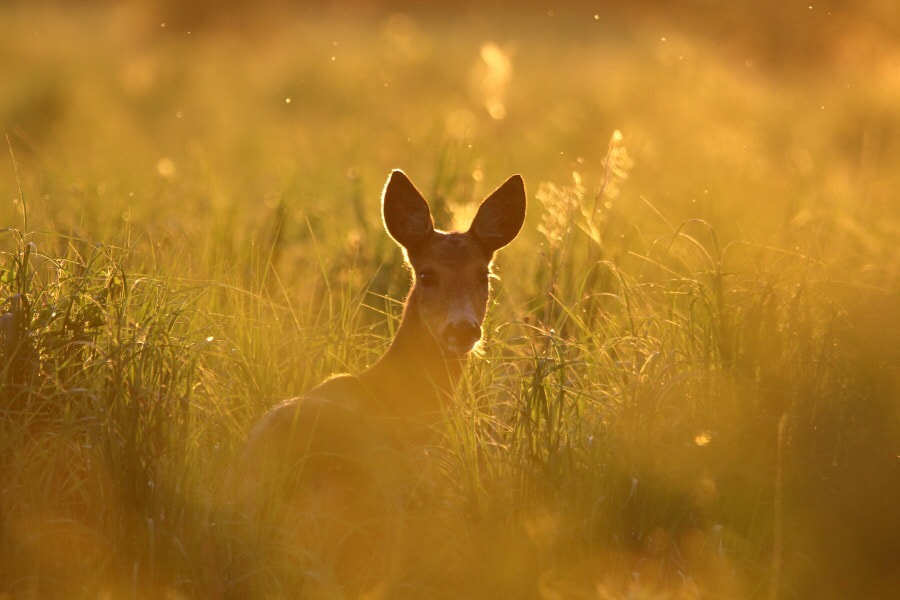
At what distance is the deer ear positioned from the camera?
24.8ft

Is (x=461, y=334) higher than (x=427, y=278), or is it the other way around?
(x=427, y=278)

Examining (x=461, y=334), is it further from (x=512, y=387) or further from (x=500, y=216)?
(x=500, y=216)

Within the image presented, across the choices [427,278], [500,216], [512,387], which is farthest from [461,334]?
[500,216]

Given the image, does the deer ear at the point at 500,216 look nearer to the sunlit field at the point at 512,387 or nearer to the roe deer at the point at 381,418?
the roe deer at the point at 381,418

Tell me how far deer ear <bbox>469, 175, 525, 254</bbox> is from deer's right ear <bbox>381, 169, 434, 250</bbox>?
0.28m

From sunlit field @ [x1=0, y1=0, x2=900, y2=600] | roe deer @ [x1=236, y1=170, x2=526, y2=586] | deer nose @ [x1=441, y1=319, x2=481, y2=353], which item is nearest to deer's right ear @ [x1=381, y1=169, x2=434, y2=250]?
roe deer @ [x1=236, y1=170, x2=526, y2=586]

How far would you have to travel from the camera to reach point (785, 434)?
20.3 ft

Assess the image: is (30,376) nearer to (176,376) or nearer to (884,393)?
(176,376)

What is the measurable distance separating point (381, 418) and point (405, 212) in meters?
1.47

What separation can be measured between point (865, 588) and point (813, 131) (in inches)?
464

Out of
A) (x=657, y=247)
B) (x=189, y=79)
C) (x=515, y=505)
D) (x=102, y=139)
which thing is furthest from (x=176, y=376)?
(x=189, y=79)

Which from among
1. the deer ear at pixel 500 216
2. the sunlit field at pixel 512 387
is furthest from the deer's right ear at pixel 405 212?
the sunlit field at pixel 512 387

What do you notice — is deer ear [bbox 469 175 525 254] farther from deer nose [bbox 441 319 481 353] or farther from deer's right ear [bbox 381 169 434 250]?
deer nose [bbox 441 319 481 353]

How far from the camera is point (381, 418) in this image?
632 centimetres
